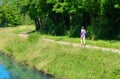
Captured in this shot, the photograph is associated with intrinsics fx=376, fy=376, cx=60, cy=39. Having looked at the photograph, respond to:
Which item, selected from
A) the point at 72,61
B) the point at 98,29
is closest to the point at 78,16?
the point at 98,29

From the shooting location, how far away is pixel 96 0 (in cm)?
4141

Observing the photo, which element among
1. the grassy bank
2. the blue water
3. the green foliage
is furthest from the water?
the green foliage

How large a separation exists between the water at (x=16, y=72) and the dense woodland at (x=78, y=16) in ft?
35.5

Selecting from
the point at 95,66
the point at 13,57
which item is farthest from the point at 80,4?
the point at 95,66

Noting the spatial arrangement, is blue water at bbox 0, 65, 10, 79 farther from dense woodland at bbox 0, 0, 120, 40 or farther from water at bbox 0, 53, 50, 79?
dense woodland at bbox 0, 0, 120, 40

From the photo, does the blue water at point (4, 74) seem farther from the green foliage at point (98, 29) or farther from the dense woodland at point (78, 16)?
the green foliage at point (98, 29)

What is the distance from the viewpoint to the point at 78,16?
5219 centimetres

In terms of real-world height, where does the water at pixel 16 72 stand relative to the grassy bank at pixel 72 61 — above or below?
below

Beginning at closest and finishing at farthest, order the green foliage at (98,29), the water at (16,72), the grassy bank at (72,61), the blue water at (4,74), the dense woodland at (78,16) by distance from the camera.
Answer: the grassy bank at (72,61) < the water at (16,72) < the blue water at (4,74) < the dense woodland at (78,16) < the green foliage at (98,29)

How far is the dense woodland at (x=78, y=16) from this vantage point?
42750 millimetres

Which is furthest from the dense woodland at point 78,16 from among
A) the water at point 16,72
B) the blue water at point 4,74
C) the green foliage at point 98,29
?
the blue water at point 4,74

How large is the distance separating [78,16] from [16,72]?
19.2 meters

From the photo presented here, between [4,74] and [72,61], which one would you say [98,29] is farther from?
[72,61]

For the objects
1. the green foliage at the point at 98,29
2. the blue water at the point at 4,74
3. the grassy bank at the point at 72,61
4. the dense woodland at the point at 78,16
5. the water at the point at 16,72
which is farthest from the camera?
the green foliage at the point at 98,29
